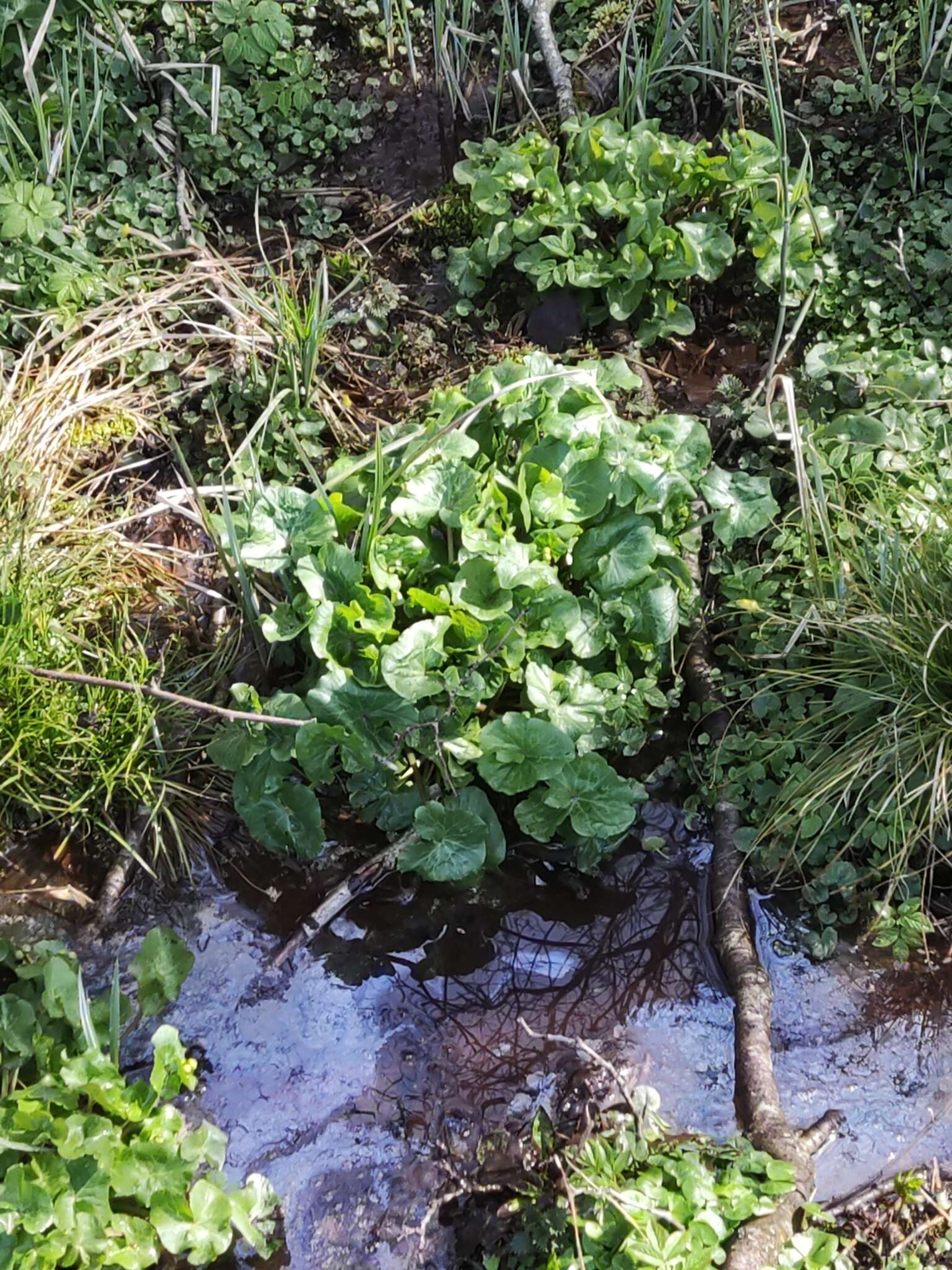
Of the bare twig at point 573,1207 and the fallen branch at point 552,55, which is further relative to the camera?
the fallen branch at point 552,55

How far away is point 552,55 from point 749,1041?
3.30m

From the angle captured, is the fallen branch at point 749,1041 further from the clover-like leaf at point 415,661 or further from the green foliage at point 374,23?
the green foliage at point 374,23

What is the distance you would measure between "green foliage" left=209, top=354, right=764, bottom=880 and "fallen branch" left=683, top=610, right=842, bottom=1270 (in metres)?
0.24

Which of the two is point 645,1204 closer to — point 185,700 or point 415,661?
point 415,661

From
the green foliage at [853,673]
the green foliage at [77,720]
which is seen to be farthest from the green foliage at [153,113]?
the green foliage at [853,673]

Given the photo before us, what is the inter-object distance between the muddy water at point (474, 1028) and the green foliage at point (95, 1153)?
0.60ft

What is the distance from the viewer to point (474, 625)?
2258mm

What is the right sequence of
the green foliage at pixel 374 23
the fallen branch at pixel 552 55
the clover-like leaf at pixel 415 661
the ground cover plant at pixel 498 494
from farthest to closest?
the green foliage at pixel 374 23 → the fallen branch at pixel 552 55 → the clover-like leaf at pixel 415 661 → the ground cover plant at pixel 498 494

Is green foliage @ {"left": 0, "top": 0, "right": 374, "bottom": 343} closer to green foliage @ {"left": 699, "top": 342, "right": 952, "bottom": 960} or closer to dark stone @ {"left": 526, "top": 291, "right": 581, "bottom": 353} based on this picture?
dark stone @ {"left": 526, "top": 291, "right": 581, "bottom": 353}

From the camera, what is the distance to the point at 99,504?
300cm

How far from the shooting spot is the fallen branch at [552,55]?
356cm

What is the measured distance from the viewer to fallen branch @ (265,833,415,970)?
2.37 m

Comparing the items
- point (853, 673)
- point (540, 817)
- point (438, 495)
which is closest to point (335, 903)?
point (540, 817)

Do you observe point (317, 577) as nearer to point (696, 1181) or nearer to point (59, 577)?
point (59, 577)
